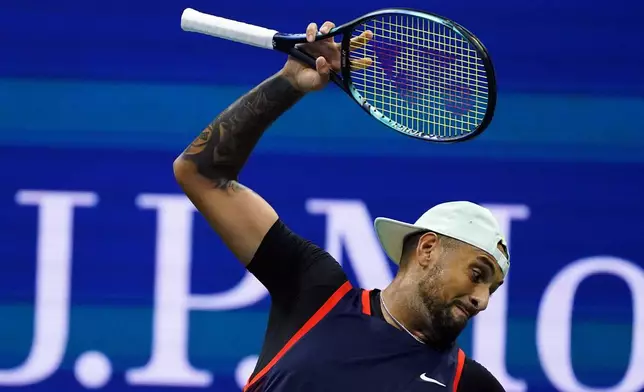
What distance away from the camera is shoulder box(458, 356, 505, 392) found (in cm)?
269

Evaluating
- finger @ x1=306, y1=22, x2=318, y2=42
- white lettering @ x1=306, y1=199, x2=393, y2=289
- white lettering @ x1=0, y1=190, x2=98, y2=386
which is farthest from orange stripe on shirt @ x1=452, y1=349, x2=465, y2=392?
white lettering @ x1=0, y1=190, x2=98, y2=386

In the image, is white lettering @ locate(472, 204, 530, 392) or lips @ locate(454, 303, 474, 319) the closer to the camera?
lips @ locate(454, 303, 474, 319)

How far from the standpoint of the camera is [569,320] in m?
3.90

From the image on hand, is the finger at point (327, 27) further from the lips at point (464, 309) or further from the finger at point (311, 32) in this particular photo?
the lips at point (464, 309)

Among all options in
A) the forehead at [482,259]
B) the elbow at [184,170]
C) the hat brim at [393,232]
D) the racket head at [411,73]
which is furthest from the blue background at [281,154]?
the forehead at [482,259]

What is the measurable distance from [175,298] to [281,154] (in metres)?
0.56

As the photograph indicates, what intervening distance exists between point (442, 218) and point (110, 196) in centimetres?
154

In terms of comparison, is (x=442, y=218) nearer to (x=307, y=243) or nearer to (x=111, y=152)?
(x=307, y=243)

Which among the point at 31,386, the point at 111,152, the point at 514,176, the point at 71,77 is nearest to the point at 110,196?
the point at 111,152

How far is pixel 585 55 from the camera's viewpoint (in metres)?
3.95

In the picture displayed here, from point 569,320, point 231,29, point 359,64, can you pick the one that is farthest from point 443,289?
point 569,320

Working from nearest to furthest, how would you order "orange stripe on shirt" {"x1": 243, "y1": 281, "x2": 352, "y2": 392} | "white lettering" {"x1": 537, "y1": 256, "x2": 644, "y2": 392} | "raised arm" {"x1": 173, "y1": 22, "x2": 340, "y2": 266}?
1. "orange stripe on shirt" {"x1": 243, "y1": 281, "x2": 352, "y2": 392}
2. "raised arm" {"x1": 173, "y1": 22, "x2": 340, "y2": 266}
3. "white lettering" {"x1": 537, "y1": 256, "x2": 644, "y2": 392}

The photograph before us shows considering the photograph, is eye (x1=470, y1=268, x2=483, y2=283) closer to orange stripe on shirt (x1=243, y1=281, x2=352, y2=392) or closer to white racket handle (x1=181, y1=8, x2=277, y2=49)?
orange stripe on shirt (x1=243, y1=281, x2=352, y2=392)

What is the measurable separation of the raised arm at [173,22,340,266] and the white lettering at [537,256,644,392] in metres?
1.49
